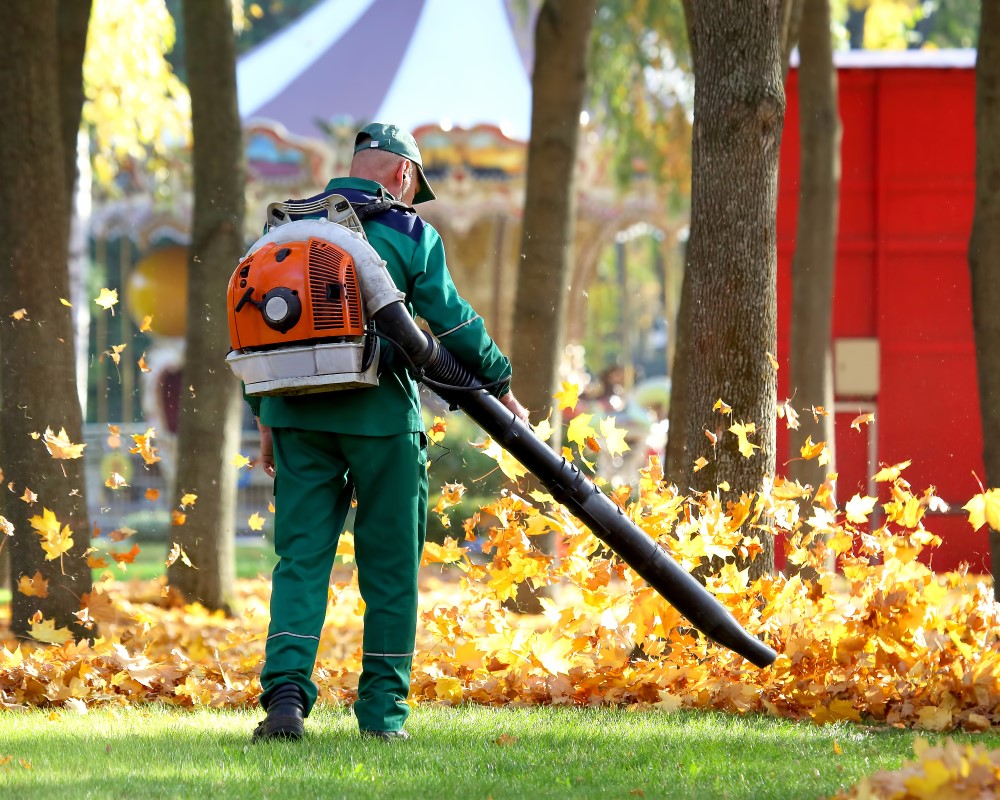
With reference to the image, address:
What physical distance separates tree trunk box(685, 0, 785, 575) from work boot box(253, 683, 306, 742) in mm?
2056

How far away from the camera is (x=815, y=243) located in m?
9.98

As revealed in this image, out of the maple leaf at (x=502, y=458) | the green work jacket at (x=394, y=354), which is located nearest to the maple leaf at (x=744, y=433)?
the maple leaf at (x=502, y=458)

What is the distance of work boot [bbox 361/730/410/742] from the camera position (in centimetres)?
436

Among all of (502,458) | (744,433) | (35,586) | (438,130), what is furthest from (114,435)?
(438,130)

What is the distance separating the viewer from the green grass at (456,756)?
3703 millimetres

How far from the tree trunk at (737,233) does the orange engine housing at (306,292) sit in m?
1.95

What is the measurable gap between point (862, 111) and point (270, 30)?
103ft

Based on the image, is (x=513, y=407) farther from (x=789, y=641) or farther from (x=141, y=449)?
(x=141, y=449)

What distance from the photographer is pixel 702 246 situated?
5789mm

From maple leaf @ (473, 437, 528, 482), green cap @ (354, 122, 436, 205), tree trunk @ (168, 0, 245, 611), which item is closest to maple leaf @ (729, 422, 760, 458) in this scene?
maple leaf @ (473, 437, 528, 482)

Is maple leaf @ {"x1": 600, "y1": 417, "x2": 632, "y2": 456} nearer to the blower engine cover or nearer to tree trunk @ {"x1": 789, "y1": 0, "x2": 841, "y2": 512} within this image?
the blower engine cover

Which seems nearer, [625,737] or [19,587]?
[625,737]

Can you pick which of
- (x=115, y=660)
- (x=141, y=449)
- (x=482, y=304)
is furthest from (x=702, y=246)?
(x=482, y=304)

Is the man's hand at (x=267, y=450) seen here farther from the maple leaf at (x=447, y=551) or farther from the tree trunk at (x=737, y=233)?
the tree trunk at (x=737, y=233)
